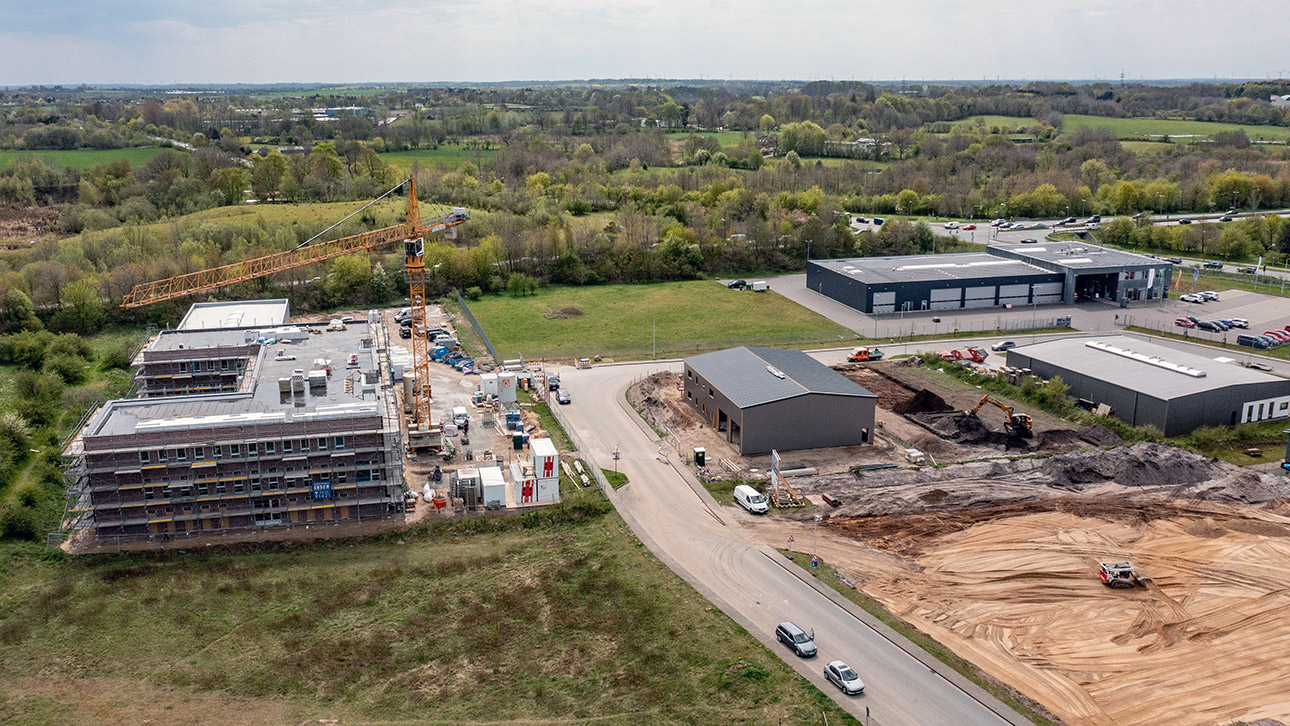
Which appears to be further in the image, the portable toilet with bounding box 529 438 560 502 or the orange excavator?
the orange excavator

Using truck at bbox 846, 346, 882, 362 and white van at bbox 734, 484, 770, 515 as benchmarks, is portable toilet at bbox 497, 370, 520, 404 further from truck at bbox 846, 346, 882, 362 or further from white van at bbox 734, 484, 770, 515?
truck at bbox 846, 346, 882, 362

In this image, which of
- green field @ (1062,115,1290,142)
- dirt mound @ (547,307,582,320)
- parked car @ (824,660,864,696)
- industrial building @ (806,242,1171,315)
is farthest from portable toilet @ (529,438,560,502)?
green field @ (1062,115,1290,142)

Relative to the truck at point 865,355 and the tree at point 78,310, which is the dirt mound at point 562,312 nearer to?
the truck at point 865,355

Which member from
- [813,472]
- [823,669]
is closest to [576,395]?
[813,472]

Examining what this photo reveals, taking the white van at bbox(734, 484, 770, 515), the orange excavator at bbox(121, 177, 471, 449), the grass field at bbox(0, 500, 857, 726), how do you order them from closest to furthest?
1. the grass field at bbox(0, 500, 857, 726)
2. the white van at bbox(734, 484, 770, 515)
3. the orange excavator at bbox(121, 177, 471, 449)

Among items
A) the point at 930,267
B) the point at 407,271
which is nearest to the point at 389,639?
the point at 407,271

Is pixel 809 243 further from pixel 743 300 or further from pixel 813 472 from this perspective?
pixel 813 472

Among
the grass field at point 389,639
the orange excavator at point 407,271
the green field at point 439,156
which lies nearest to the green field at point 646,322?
the orange excavator at point 407,271

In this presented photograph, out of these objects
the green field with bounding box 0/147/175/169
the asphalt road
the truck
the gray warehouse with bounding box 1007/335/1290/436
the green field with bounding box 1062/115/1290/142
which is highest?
the green field with bounding box 1062/115/1290/142
